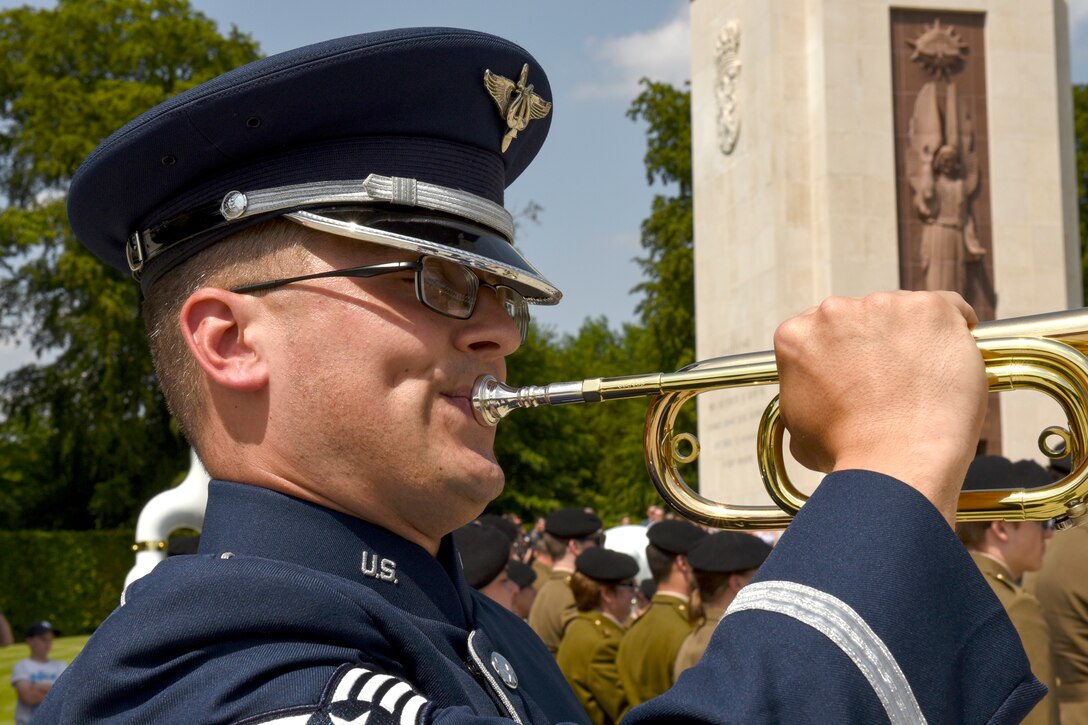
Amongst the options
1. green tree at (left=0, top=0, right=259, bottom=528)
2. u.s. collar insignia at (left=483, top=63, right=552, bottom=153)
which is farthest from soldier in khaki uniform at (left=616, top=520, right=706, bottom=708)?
green tree at (left=0, top=0, right=259, bottom=528)

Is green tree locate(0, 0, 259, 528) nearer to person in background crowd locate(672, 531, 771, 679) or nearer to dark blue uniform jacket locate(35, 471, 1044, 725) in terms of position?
person in background crowd locate(672, 531, 771, 679)

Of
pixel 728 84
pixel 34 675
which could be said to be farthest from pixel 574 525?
pixel 728 84

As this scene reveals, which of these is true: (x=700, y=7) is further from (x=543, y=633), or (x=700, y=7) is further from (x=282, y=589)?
(x=282, y=589)

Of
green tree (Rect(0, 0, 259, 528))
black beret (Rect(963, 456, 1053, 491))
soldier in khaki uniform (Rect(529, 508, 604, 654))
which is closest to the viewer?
black beret (Rect(963, 456, 1053, 491))

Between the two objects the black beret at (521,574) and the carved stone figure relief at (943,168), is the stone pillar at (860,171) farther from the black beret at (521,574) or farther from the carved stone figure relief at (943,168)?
the black beret at (521,574)

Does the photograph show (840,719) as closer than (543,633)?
Yes

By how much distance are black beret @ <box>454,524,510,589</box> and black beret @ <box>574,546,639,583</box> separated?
1307 mm

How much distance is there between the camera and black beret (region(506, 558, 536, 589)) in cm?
1171

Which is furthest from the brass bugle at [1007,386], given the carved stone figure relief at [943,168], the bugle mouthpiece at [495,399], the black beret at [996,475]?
the carved stone figure relief at [943,168]

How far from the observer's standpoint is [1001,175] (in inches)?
806

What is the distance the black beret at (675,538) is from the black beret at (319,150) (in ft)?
23.9

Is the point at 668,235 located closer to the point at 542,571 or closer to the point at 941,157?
the point at 941,157

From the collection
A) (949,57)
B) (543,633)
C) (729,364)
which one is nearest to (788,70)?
(949,57)

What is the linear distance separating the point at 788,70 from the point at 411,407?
1935 centimetres
